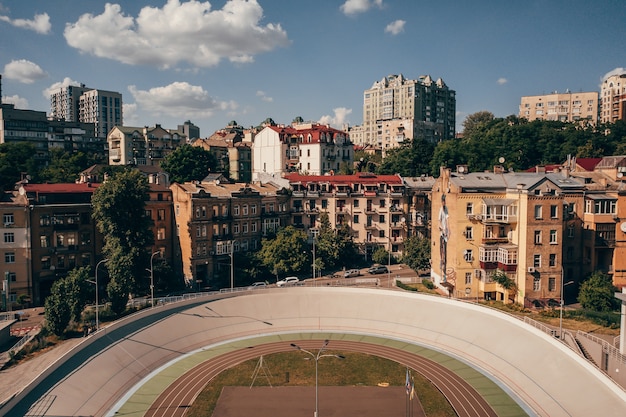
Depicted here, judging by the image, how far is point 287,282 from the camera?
6844cm

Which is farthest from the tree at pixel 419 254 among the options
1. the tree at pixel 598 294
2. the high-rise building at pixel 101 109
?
the high-rise building at pixel 101 109

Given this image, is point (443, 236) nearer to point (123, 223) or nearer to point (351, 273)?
point (351, 273)

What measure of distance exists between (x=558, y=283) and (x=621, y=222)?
35.6 feet

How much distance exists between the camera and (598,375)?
36.5 m

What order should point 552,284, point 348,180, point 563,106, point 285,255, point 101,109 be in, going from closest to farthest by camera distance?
1. point 552,284
2. point 285,255
3. point 348,180
4. point 563,106
5. point 101,109

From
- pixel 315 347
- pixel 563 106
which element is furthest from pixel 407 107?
pixel 315 347

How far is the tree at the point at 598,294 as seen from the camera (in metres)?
54.6

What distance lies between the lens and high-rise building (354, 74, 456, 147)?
165625 millimetres

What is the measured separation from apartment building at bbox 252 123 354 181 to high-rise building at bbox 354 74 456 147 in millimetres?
54337

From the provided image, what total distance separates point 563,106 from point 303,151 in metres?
101

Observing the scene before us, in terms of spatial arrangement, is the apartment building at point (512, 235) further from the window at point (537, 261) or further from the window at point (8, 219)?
the window at point (8, 219)

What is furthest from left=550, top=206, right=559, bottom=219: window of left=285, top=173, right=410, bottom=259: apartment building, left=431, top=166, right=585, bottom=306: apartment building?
left=285, top=173, right=410, bottom=259: apartment building

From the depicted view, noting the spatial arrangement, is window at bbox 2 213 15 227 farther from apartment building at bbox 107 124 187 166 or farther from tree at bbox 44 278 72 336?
apartment building at bbox 107 124 187 166

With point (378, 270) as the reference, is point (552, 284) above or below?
above
